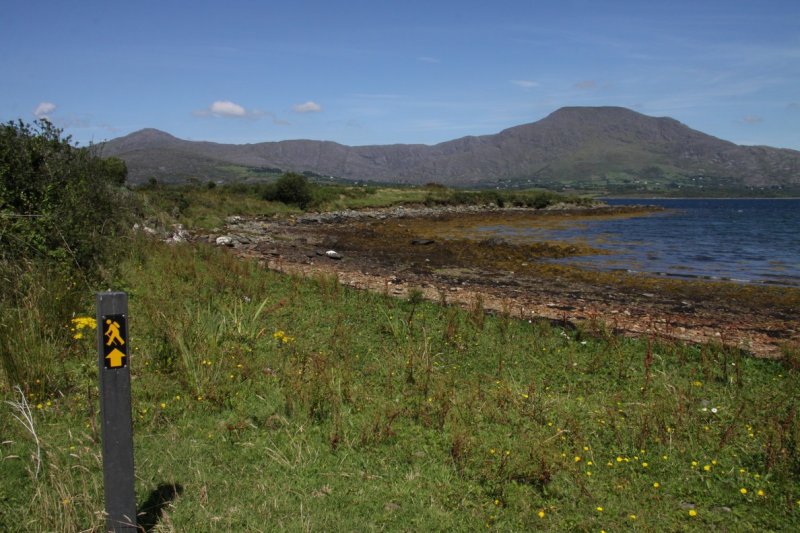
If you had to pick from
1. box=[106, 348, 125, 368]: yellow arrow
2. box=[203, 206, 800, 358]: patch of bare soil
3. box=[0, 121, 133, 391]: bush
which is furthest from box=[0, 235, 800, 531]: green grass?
box=[203, 206, 800, 358]: patch of bare soil

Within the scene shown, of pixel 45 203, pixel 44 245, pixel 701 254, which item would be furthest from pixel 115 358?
pixel 701 254

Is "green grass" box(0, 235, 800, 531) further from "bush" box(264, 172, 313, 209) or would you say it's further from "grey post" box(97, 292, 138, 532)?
"bush" box(264, 172, 313, 209)

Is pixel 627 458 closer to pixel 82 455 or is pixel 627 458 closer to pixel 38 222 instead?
pixel 82 455

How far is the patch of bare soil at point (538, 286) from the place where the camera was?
11156mm

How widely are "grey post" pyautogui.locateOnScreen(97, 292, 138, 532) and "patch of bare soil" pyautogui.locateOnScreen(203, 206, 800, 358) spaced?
321 inches

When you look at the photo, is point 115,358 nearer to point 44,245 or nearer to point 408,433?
point 408,433

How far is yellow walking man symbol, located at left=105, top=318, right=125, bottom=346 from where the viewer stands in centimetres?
321

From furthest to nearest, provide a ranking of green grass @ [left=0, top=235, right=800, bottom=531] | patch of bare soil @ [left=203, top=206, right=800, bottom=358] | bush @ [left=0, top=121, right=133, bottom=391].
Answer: patch of bare soil @ [left=203, top=206, right=800, bottom=358] → bush @ [left=0, top=121, right=133, bottom=391] → green grass @ [left=0, top=235, right=800, bottom=531]

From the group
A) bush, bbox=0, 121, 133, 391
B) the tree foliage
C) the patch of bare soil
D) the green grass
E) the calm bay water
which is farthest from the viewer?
the calm bay water

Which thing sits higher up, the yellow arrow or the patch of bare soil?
the yellow arrow

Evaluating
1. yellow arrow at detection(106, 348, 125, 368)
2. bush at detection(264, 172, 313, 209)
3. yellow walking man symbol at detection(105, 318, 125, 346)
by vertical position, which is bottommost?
yellow arrow at detection(106, 348, 125, 368)

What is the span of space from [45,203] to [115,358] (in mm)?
8578

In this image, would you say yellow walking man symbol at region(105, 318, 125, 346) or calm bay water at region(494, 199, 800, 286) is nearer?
yellow walking man symbol at region(105, 318, 125, 346)

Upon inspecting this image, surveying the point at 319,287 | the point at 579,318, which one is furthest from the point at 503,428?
the point at 319,287
